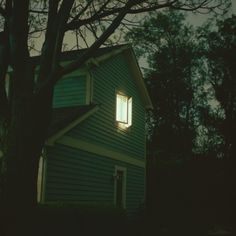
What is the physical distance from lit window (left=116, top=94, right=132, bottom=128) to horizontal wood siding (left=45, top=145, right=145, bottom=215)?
6.31 feet

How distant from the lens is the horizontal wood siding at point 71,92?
16219 mm

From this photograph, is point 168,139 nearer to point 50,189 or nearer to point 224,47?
point 224,47

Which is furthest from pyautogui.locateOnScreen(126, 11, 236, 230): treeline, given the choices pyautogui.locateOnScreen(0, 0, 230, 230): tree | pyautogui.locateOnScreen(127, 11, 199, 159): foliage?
pyautogui.locateOnScreen(0, 0, 230, 230): tree

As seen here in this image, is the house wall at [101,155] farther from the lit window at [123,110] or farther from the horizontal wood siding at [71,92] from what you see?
the lit window at [123,110]

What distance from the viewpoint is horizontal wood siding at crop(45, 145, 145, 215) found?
42.8 feet

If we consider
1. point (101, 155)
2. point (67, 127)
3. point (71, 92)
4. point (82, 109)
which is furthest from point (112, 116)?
point (67, 127)

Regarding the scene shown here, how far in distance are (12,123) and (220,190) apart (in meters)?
18.8

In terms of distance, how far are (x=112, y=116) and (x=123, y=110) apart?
62.1 inches

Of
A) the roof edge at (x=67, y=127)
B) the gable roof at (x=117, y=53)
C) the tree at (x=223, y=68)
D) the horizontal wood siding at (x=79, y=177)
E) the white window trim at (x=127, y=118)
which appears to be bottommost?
the horizontal wood siding at (x=79, y=177)

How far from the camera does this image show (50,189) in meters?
12.9

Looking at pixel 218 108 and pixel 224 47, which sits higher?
pixel 224 47

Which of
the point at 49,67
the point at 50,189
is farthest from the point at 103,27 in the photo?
the point at 50,189

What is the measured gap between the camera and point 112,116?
1762 centimetres

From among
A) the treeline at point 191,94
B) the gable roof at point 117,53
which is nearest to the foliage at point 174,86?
the treeline at point 191,94
